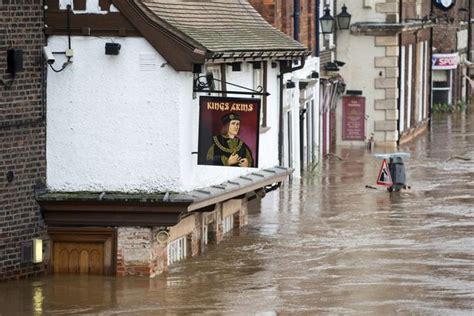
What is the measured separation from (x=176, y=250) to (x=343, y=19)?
2500cm

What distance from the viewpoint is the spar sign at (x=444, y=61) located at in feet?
234

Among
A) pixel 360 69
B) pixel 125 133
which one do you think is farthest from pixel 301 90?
pixel 125 133

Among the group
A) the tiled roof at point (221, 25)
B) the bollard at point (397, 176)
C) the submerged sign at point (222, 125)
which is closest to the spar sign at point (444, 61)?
the bollard at point (397, 176)

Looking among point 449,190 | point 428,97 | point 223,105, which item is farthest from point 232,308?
point 428,97

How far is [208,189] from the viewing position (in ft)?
92.6

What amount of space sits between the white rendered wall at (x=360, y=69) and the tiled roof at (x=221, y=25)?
20.9m

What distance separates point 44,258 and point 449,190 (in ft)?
55.5

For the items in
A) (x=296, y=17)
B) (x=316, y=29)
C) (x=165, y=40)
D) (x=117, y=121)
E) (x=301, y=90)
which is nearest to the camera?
(x=165, y=40)

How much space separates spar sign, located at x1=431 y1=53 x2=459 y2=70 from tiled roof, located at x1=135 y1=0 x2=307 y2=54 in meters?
38.3

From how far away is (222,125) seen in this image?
27.5 meters

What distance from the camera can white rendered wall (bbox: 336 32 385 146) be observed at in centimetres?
5444

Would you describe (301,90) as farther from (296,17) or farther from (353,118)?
(353,118)

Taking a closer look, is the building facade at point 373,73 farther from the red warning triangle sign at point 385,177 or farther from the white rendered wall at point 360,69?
the red warning triangle sign at point 385,177

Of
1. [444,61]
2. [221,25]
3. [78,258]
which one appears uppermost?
[444,61]
